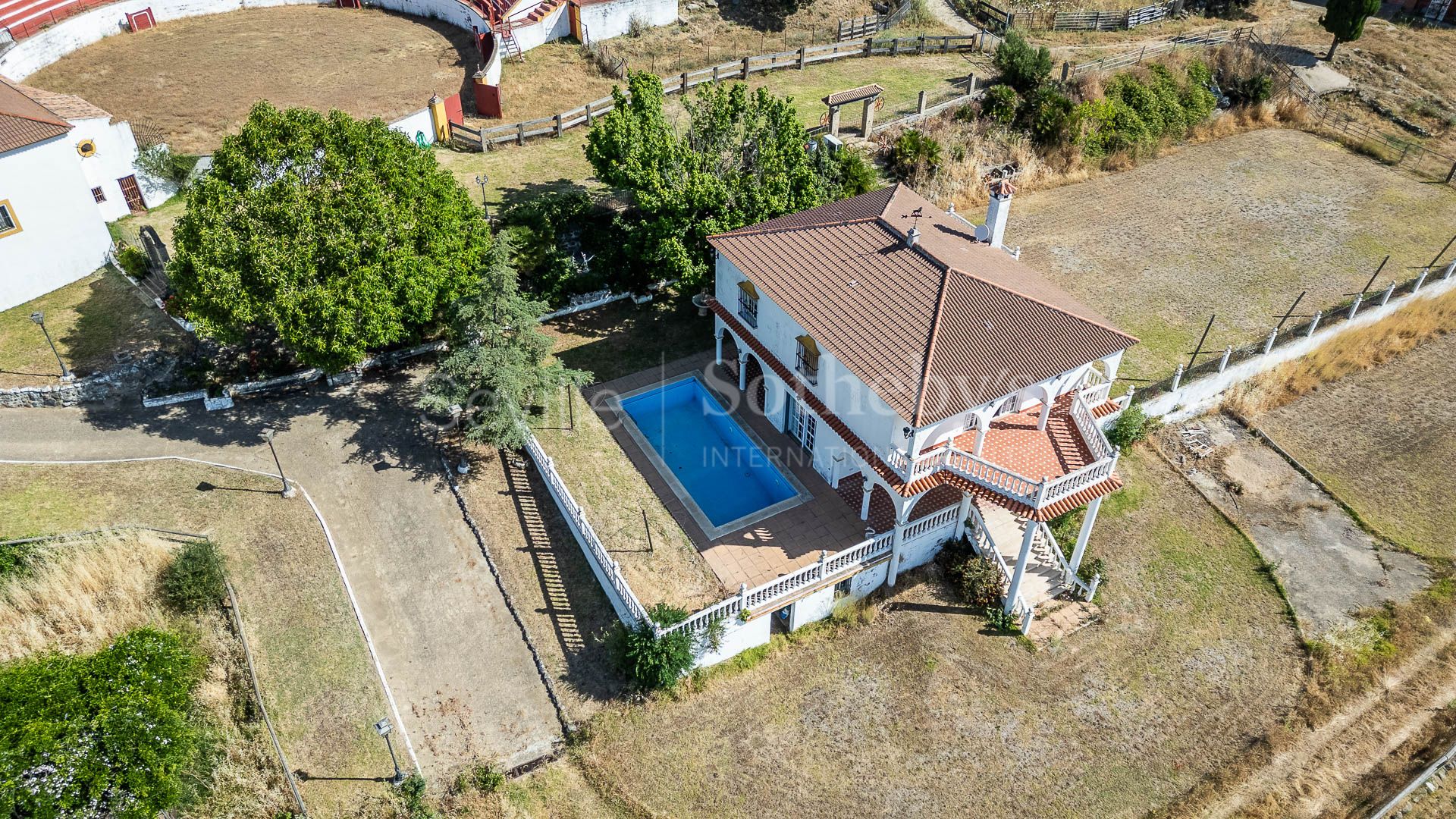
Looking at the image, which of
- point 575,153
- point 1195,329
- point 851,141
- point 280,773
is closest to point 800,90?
point 851,141

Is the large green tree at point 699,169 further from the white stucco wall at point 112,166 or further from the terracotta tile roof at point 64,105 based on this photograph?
the terracotta tile roof at point 64,105

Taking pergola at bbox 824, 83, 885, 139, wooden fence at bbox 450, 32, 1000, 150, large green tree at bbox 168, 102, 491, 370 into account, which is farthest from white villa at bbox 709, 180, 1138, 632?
wooden fence at bbox 450, 32, 1000, 150

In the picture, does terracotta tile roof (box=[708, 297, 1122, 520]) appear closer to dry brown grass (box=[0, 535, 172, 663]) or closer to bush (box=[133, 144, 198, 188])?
dry brown grass (box=[0, 535, 172, 663])

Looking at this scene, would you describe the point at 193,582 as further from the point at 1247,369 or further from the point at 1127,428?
the point at 1247,369

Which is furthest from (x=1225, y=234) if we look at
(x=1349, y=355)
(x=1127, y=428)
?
(x=1127, y=428)

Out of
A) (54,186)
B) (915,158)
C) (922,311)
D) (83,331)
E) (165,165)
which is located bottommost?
(83,331)

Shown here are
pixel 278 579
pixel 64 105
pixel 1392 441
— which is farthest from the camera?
pixel 64 105

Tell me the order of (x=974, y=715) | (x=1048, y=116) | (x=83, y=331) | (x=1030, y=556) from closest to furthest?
(x=974, y=715) → (x=1030, y=556) → (x=83, y=331) → (x=1048, y=116)

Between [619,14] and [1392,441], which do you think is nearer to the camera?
[1392,441]
